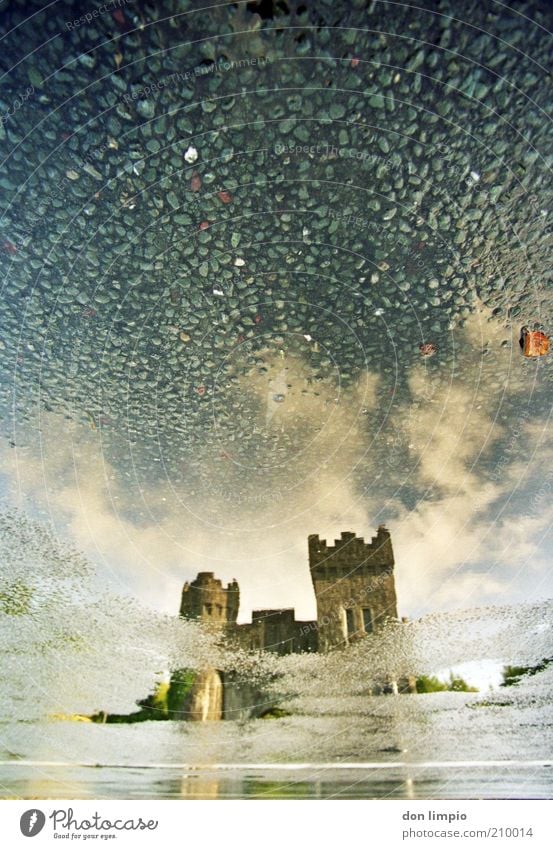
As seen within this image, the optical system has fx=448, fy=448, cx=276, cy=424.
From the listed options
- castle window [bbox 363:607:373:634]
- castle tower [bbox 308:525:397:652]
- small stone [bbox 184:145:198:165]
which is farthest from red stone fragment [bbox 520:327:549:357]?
castle window [bbox 363:607:373:634]

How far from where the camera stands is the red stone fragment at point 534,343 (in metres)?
2.37

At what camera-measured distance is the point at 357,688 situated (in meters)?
3.90

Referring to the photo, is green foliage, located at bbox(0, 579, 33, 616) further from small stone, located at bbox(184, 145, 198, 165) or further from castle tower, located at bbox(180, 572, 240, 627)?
small stone, located at bbox(184, 145, 198, 165)

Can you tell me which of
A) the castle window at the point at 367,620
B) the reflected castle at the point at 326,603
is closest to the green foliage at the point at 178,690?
the reflected castle at the point at 326,603

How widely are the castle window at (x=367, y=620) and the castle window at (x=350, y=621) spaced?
0.10 metres

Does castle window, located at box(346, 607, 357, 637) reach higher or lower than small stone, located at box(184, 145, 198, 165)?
lower

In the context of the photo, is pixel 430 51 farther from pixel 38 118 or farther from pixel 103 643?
pixel 103 643

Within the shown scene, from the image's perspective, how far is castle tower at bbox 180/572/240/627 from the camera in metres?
3.63
